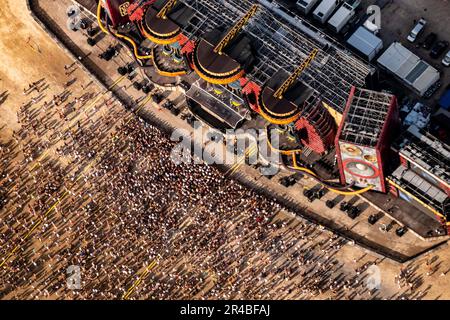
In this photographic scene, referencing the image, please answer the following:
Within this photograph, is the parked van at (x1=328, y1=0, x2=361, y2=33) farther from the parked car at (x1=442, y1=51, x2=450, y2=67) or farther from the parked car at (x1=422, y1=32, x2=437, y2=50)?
the parked car at (x1=442, y1=51, x2=450, y2=67)

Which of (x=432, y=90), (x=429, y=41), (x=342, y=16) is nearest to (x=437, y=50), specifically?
(x=429, y=41)

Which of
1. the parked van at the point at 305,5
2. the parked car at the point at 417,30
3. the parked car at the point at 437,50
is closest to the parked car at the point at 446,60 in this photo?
the parked car at the point at 437,50

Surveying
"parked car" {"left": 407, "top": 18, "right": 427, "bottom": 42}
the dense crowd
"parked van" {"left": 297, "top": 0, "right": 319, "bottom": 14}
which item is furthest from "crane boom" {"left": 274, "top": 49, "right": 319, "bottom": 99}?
"parked car" {"left": 407, "top": 18, "right": 427, "bottom": 42}

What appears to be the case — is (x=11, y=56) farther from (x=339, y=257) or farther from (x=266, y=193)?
(x=339, y=257)

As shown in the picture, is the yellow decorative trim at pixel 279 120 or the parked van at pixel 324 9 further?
the parked van at pixel 324 9

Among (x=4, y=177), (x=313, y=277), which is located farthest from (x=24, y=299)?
(x=313, y=277)

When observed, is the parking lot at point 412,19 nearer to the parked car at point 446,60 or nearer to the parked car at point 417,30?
the parked car at point 417,30

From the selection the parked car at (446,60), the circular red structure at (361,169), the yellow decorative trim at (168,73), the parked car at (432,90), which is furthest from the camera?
the yellow decorative trim at (168,73)
